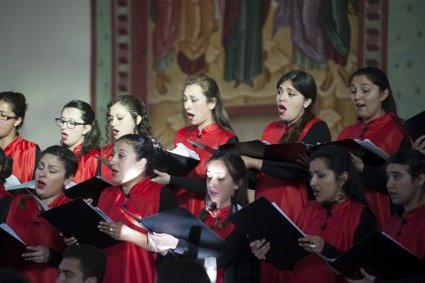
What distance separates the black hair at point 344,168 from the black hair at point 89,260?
1015 mm

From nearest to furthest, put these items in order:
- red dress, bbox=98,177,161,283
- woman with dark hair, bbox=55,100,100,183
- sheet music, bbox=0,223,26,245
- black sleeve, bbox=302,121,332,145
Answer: sheet music, bbox=0,223,26,245
red dress, bbox=98,177,161,283
black sleeve, bbox=302,121,332,145
woman with dark hair, bbox=55,100,100,183

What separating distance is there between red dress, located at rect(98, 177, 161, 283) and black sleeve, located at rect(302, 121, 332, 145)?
29.0 inches

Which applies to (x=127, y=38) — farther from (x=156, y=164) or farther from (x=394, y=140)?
(x=394, y=140)

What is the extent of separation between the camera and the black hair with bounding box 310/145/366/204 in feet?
14.5

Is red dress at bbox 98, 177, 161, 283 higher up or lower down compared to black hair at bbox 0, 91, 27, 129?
lower down

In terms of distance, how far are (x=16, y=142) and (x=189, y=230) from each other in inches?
71.6

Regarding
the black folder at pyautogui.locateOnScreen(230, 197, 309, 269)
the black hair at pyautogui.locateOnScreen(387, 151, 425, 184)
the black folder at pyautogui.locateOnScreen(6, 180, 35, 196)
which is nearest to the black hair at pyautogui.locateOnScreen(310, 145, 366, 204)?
the black hair at pyautogui.locateOnScreen(387, 151, 425, 184)

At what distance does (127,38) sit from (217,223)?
3.12m

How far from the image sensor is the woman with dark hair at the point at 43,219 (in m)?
4.85

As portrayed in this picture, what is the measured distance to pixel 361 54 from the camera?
6637 millimetres

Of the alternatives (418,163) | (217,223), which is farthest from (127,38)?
(418,163)

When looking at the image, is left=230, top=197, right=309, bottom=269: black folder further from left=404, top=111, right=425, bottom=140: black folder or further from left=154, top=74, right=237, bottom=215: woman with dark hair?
left=154, top=74, right=237, bottom=215: woman with dark hair

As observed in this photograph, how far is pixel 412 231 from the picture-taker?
13.7 feet

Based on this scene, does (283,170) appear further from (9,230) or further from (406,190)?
(9,230)
